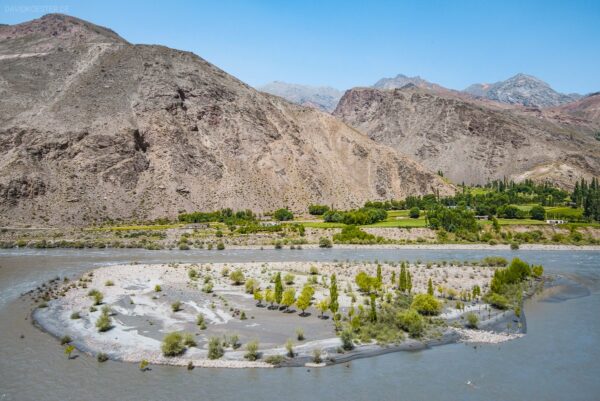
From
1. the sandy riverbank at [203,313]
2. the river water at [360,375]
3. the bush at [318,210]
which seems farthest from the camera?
the bush at [318,210]

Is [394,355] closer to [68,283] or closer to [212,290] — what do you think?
[212,290]

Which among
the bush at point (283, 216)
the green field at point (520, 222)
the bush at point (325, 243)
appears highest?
the bush at point (283, 216)

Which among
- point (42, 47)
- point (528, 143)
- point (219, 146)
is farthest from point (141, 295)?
point (528, 143)

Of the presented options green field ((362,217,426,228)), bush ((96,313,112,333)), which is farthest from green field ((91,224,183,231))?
bush ((96,313,112,333))

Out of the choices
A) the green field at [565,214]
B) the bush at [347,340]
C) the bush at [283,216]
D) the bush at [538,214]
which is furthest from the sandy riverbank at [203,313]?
the green field at [565,214]

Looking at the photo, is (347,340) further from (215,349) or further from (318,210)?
(318,210)

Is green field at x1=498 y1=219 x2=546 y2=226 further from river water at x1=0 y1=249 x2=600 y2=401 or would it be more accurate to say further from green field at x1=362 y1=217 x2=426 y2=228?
river water at x1=0 y1=249 x2=600 y2=401

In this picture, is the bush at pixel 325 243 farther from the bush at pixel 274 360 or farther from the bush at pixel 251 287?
the bush at pixel 274 360
